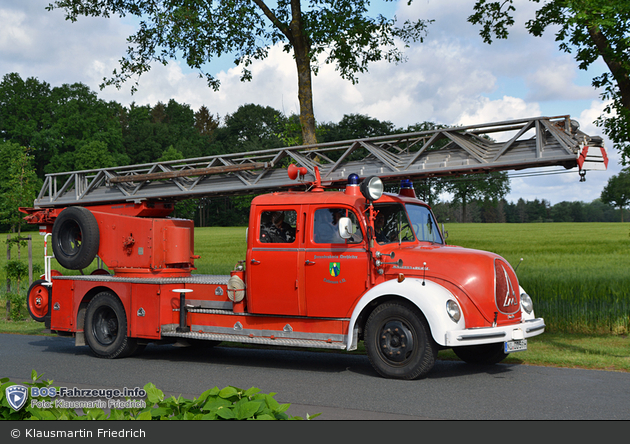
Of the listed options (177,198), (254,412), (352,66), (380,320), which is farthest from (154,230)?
(352,66)

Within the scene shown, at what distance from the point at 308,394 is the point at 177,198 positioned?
565 centimetres

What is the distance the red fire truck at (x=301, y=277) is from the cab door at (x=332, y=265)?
0.05 ft

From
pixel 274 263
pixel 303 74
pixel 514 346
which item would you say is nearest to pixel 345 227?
pixel 274 263

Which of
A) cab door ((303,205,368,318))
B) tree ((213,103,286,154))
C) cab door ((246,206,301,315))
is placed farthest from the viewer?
tree ((213,103,286,154))

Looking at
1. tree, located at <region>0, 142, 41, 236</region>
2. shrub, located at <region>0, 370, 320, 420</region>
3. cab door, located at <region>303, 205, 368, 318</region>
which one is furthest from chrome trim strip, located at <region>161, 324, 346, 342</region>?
tree, located at <region>0, 142, 41, 236</region>

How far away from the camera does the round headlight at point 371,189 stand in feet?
28.5

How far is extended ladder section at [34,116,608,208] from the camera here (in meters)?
8.49

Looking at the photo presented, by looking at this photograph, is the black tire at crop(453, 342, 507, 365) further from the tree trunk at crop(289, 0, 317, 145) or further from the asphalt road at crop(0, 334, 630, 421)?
the tree trunk at crop(289, 0, 317, 145)

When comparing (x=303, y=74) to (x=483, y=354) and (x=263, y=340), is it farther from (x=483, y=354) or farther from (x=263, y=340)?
(x=483, y=354)

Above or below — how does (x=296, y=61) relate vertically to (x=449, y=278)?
above

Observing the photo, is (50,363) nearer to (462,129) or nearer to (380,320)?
(380,320)

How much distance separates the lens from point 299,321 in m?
9.15

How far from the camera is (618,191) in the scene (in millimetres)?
69375

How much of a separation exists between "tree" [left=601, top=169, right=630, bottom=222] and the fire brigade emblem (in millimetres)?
59840
